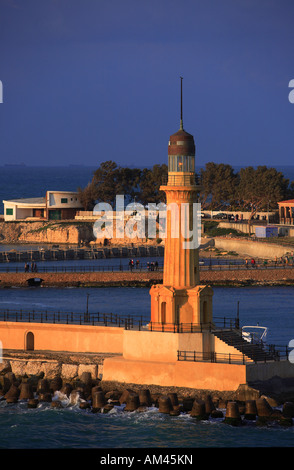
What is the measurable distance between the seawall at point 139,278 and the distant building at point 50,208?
5823 cm

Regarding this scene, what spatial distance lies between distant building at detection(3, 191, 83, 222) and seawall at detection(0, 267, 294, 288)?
191 feet

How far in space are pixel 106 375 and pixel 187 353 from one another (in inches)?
132

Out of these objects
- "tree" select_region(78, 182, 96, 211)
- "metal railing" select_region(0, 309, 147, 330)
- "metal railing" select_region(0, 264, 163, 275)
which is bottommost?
"metal railing" select_region(0, 309, 147, 330)

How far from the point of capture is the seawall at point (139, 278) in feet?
312

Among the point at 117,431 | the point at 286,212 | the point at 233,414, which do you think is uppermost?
the point at 286,212

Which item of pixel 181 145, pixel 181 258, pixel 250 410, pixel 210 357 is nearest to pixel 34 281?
pixel 181 258

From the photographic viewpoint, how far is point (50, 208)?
155 m

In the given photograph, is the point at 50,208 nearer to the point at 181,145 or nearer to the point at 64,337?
the point at 64,337

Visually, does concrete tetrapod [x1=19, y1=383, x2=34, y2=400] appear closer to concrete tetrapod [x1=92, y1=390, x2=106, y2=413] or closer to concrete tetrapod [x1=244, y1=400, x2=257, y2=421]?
concrete tetrapod [x1=92, y1=390, x2=106, y2=413]

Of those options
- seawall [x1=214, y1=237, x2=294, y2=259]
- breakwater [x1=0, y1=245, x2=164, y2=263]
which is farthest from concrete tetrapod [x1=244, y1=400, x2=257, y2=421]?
breakwater [x1=0, y1=245, x2=164, y2=263]

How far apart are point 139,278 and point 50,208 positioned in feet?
198

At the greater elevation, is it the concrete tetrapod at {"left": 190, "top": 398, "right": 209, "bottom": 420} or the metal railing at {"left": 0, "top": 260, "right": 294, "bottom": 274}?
the metal railing at {"left": 0, "top": 260, "right": 294, "bottom": 274}

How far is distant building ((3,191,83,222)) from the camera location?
15550 cm

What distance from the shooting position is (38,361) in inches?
1938
